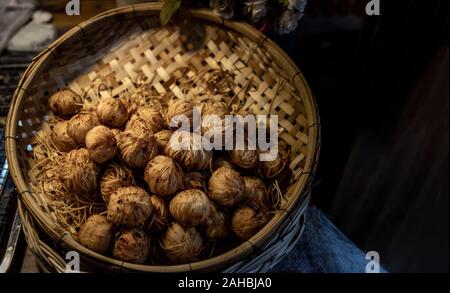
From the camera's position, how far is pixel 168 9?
1.23 meters

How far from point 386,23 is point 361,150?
677 millimetres

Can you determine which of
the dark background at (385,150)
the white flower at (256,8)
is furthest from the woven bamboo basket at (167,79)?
the dark background at (385,150)

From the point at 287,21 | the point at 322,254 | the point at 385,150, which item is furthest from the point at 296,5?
the point at 385,150

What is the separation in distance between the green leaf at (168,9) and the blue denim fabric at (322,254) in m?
0.68

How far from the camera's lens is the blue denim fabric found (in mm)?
1268

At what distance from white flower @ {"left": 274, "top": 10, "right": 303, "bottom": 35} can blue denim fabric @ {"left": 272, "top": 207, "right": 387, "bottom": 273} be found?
0.55m

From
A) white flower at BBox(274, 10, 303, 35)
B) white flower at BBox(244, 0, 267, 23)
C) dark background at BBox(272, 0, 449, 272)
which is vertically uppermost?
white flower at BBox(244, 0, 267, 23)

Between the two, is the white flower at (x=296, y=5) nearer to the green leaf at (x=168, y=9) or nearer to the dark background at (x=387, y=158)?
the green leaf at (x=168, y=9)

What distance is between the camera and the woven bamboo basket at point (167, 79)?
99cm

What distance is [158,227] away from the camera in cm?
101

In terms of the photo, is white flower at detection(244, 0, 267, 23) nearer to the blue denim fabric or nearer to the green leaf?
the green leaf

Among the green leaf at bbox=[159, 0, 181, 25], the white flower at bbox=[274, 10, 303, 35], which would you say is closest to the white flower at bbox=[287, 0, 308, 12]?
the white flower at bbox=[274, 10, 303, 35]

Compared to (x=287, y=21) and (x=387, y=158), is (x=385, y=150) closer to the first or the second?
(x=387, y=158)

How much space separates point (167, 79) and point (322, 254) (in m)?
0.64
